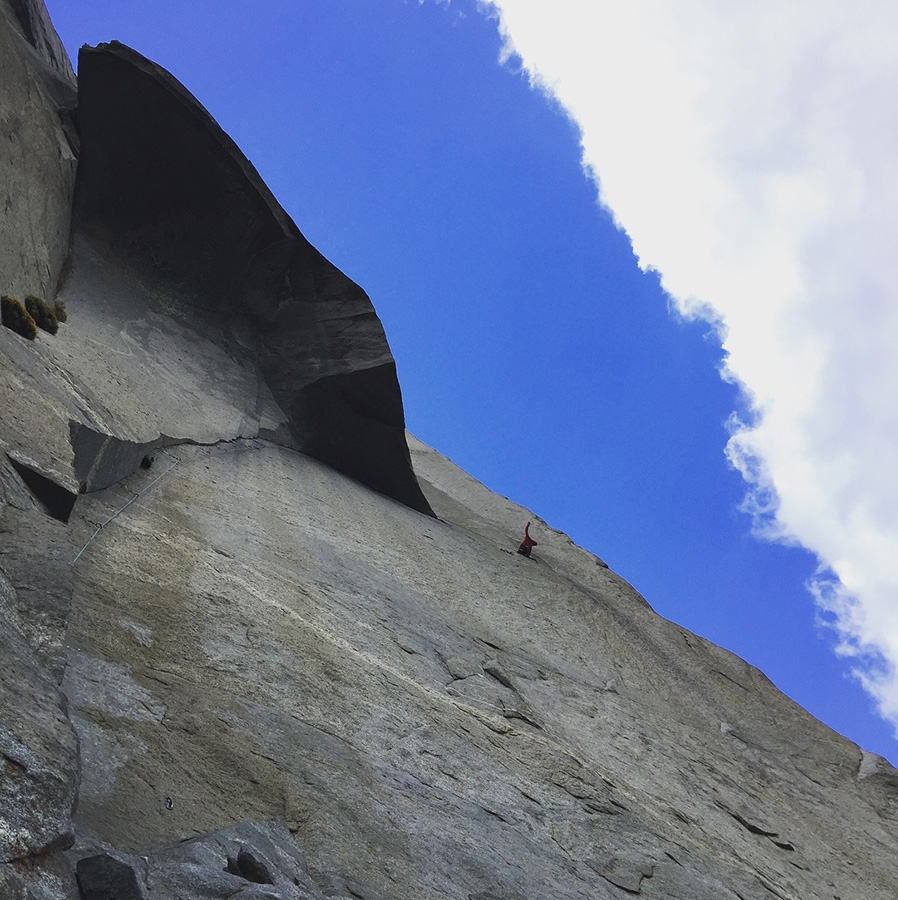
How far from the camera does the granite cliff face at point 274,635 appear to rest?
17.3 feet

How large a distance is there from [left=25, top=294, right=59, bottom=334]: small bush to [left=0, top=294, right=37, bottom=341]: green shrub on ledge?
812mm

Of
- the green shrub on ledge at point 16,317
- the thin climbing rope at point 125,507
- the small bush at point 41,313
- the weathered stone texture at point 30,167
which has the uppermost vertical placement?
the weathered stone texture at point 30,167

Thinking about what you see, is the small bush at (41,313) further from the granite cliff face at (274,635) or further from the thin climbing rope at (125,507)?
the thin climbing rope at (125,507)

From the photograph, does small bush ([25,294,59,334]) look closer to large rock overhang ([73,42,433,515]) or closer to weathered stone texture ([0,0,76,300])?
weathered stone texture ([0,0,76,300])

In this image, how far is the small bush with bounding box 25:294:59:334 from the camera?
1130 centimetres

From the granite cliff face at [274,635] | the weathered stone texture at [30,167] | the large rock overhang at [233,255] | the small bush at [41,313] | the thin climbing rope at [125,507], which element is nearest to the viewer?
the granite cliff face at [274,635]

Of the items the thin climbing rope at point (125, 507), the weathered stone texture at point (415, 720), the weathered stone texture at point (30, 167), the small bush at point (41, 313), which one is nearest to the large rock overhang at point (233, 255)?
the weathered stone texture at point (30, 167)

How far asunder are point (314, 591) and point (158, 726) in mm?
3930

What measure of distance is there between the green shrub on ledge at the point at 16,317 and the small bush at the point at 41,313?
2.67 feet

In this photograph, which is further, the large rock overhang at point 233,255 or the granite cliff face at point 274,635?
the large rock overhang at point 233,255

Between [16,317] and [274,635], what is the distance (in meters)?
5.26

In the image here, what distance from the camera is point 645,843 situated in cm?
788

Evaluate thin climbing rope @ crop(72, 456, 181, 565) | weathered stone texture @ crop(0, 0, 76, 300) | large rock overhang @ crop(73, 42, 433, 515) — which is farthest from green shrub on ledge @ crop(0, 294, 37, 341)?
large rock overhang @ crop(73, 42, 433, 515)

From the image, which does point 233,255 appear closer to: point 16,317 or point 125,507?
point 16,317
